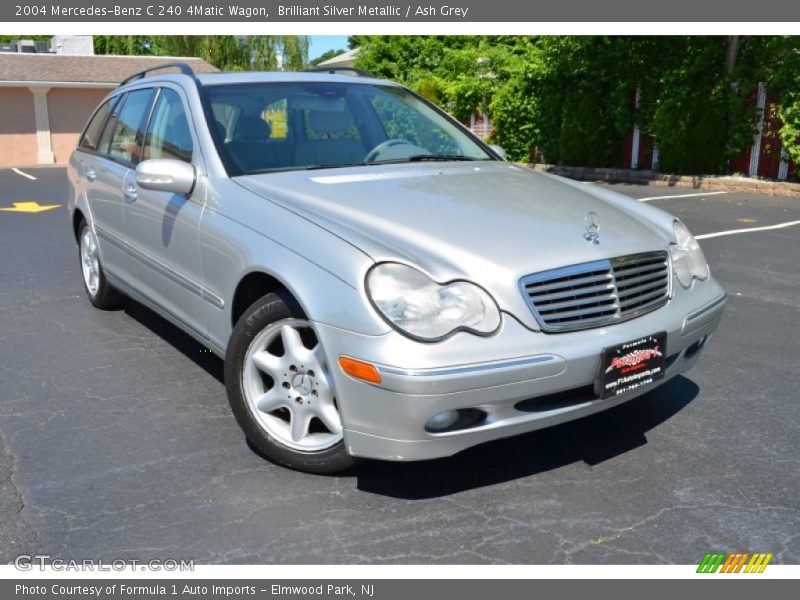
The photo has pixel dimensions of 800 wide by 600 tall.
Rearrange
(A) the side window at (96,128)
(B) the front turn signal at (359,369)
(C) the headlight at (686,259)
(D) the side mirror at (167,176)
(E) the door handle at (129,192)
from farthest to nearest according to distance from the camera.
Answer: (A) the side window at (96,128) < (E) the door handle at (129,192) < (D) the side mirror at (167,176) < (C) the headlight at (686,259) < (B) the front turn signal at (359,369)

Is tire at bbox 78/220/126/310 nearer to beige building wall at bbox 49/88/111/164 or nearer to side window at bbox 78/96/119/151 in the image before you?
side window at bbox 78/96/119/151

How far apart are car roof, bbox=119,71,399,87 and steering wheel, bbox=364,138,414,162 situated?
25.0 inches

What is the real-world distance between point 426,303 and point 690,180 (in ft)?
44.8

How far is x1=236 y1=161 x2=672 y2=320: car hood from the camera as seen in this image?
3.09 meters

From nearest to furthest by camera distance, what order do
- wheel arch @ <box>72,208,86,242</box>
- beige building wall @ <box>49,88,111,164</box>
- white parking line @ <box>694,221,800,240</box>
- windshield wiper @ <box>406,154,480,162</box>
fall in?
windshield wiper @ <box>406,154,480,162</box> < wheel arch @ <box>72,208,86,242</box> < white parking line @ <box>694,221,800,240</box> < beige building wall @ <box>49,88,111,164</box>

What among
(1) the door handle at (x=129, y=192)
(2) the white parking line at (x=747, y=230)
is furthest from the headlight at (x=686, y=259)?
(2) the white parking line at (x=747, y=230)

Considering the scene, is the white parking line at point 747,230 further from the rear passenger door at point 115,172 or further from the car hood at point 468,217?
the rear passenger door at point 115,172

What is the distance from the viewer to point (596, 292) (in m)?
3.20

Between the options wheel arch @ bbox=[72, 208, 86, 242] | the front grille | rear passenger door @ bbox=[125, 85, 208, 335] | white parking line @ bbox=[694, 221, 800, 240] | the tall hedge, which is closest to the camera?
the front grille

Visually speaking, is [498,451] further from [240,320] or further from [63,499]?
[63,499]

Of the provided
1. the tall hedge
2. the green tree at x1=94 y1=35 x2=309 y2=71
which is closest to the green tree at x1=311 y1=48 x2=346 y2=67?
the green tree at x1=94 y1=35 x2=309 y2=71

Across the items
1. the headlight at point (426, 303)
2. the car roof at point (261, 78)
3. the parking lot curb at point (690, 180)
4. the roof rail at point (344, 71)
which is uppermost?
the roof rail at point (344, 71)

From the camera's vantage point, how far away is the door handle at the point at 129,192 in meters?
4.72

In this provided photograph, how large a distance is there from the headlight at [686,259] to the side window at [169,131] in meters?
2.42
